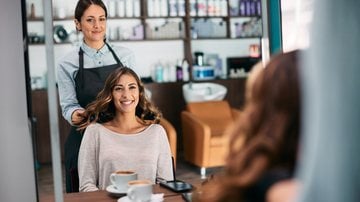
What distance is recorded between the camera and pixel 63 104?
8.26ft

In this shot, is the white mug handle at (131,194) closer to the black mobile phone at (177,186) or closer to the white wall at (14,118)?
the black mobile phone at (177,186)

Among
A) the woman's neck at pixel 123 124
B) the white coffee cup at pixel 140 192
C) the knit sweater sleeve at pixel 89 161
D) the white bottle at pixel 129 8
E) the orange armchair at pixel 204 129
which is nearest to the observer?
the white coffee cup at pixel 140 192

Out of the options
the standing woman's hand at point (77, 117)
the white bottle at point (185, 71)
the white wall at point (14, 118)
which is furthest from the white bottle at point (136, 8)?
the standing woman's hand at point (77, 117)

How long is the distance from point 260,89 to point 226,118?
4905mm

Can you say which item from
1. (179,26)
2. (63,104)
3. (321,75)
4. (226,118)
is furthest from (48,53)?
(179,26)

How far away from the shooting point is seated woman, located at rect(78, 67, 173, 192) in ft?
7.99

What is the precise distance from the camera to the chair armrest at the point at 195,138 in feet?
17.5

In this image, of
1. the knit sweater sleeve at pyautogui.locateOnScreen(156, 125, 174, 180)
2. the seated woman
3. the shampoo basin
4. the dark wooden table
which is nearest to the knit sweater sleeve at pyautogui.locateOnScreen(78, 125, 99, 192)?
the seated woman

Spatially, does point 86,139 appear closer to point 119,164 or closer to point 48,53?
point 119,164

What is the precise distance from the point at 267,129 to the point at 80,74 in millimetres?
1897

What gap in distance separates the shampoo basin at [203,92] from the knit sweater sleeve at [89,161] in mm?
3576

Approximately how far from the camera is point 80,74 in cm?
253

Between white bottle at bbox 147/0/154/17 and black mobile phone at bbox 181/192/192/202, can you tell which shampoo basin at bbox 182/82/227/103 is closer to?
white bottle at bbox 147/0/154/17

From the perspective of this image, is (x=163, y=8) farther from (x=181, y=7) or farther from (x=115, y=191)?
(x=115, y=191)
